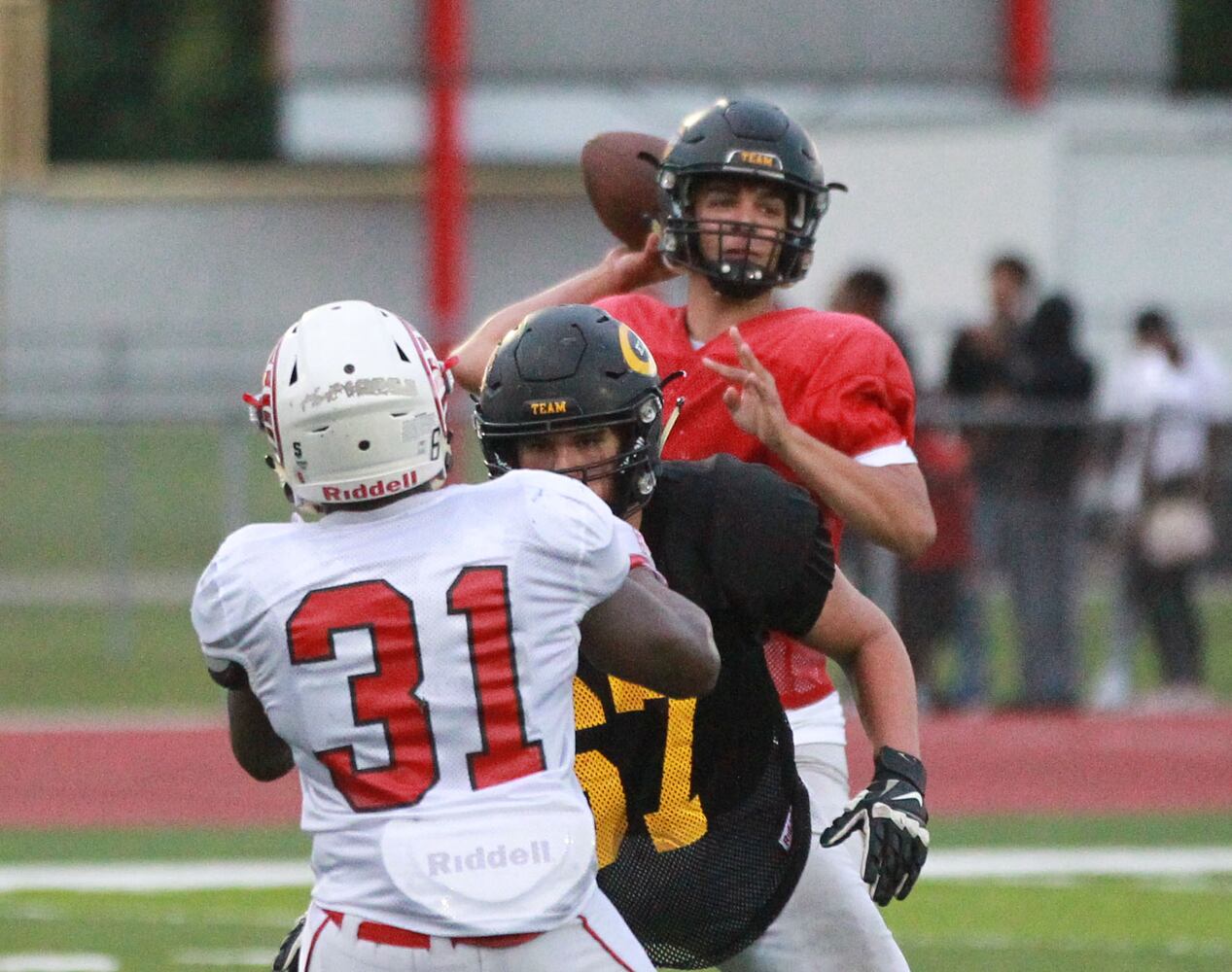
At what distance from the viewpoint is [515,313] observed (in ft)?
14.3

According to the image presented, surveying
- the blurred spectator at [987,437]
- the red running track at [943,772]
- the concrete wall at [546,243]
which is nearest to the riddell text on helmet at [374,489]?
the red running track at [943,772]

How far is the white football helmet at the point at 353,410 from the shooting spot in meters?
3.02

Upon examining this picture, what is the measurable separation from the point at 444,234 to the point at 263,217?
7181 mm

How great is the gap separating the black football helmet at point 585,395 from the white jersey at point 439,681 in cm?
30

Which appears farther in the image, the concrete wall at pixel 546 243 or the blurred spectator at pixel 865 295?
the concrete wall at pixel 546 243

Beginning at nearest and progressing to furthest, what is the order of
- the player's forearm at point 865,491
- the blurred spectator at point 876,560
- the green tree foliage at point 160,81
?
the player's forearm at point 865,491 → the blurred spectator at point 876,560 → the green tree foliage at point 160,81

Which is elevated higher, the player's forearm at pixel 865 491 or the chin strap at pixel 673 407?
the chin strap at pixel 673 407

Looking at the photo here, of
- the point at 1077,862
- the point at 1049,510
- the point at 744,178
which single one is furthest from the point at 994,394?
the point at 744,178

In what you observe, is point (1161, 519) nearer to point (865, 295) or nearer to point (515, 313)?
point (865, 295)

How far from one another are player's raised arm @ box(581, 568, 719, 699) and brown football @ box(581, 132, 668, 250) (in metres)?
1.41

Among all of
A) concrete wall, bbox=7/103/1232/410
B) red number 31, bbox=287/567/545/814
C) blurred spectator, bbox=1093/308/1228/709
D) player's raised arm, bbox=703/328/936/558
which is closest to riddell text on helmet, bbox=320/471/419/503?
red number 31, bbox=287/567/545/814

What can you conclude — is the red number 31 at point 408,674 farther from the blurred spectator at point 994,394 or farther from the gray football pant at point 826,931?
the blurred spectator at point 994,394

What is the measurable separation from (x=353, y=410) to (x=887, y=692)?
98cm

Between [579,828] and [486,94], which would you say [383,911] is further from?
[486,94]
